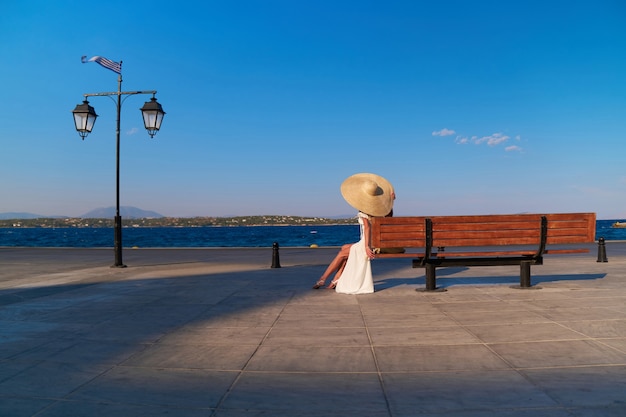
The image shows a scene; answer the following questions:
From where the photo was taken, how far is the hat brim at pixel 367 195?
9008 mm

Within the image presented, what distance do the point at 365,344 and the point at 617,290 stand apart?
19.8 feet

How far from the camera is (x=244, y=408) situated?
366cm

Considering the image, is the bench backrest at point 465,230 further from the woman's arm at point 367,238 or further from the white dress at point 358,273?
the white dress at point 358,273

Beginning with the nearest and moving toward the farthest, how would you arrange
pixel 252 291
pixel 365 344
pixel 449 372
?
pixel 449 372 → pixel 365 344 → pixel 252 291

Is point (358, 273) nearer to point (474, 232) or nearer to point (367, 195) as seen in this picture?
point (367, 195)

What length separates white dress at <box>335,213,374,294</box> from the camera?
8.95 metres

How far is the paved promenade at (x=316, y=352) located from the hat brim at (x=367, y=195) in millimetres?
1635

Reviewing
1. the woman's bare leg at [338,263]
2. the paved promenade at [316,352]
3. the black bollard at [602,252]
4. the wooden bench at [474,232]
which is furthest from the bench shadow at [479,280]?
the black bollard at [602,252]

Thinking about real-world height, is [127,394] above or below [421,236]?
below

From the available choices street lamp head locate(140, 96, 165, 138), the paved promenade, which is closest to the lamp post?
street lamp head locate(140, 96, 165, 138)

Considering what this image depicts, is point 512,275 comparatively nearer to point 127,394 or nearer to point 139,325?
point 139,325

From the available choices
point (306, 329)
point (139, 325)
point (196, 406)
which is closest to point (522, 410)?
point (196, 406)

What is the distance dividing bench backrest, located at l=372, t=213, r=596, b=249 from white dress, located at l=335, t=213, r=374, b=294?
0.58 m

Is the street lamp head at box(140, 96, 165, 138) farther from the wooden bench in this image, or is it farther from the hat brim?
the wooden bench
